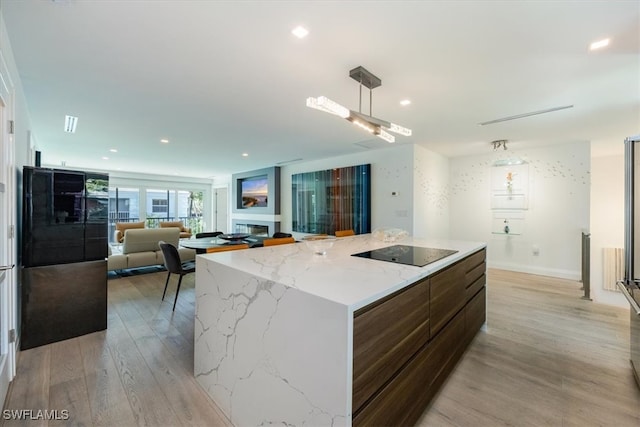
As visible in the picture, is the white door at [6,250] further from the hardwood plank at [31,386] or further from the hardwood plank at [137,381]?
the hardwood plank at [137,381]

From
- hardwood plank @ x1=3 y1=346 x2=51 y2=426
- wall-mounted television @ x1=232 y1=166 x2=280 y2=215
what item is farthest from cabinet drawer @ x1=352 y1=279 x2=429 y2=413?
wall-mounted television @ x1=232 y1=166 x2=280 y2=215

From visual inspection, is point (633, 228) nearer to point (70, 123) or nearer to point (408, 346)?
point (408, 346)

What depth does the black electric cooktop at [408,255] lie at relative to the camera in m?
1.83

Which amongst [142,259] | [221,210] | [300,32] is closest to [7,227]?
[300,32]

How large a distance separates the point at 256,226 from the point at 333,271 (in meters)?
6.82

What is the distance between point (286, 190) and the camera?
737cm

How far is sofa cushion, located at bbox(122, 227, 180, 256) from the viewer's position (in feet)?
16.3

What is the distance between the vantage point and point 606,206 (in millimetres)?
5367

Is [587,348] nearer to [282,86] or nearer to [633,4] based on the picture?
[633,4]

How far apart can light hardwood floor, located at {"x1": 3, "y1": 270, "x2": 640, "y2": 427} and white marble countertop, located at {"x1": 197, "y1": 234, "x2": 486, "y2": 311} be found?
2.97 ft

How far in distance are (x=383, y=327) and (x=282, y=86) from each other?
230 centimetres

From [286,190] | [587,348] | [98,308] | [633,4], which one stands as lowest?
[587,348]

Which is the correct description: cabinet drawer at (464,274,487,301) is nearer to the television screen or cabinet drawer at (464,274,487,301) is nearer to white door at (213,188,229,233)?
the television screen

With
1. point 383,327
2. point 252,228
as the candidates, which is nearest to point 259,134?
point 383,327
